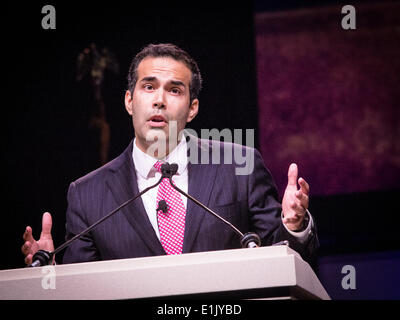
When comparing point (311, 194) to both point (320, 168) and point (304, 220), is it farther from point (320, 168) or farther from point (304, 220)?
point (304, 220)

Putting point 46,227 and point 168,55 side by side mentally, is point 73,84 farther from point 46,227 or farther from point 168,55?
point 46,227

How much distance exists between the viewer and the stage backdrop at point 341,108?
3.31 metres

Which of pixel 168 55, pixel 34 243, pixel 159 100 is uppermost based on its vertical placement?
pixel 168 55

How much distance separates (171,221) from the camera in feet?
6.45

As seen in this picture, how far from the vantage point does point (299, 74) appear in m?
3.39

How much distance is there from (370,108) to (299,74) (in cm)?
47

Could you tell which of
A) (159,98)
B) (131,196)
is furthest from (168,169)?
(159,98)

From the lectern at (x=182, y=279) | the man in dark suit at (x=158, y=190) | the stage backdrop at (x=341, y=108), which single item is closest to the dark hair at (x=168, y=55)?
the man in dark suit at (x=158, y=190)

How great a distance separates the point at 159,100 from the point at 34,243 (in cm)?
73

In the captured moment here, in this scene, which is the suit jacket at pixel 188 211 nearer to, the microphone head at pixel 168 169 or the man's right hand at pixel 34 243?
the man's right hand at pixel 34 243

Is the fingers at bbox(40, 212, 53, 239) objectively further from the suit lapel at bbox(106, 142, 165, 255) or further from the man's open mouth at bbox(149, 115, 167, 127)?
the man's open mouth at bbox(149, 115, 167, 127)

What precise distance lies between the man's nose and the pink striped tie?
32 centimetres

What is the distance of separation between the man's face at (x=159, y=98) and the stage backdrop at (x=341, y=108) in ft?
3.97

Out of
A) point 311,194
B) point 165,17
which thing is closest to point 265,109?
point 311,194
